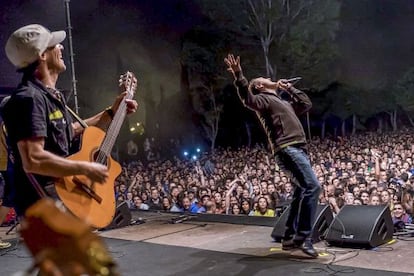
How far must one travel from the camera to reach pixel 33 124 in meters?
2.17

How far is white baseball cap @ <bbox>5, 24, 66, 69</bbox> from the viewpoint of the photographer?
217 cm

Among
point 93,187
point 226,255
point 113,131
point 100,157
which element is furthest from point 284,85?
point 93,187

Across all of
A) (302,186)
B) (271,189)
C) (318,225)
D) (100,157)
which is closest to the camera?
(100,157)

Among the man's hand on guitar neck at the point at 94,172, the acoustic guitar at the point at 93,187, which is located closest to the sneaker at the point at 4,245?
the acoustic guitar at the point at 93,187

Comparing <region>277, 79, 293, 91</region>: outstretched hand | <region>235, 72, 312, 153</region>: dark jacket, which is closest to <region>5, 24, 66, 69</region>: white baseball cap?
<region>235, 72, 312, 153</region>: dark jacket

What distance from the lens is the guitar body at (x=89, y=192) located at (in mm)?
2330

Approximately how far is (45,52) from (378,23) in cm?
3259

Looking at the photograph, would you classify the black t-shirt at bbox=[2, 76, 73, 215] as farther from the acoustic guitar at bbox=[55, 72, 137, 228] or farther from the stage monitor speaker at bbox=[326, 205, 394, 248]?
the stage monitor speaker at bbox=[326, 205, 394, 248]

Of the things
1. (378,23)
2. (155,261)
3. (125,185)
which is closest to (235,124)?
(378,23)

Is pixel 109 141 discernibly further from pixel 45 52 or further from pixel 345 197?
pixel 345 197

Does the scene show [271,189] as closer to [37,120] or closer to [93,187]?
[93,187]

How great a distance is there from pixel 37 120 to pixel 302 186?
2.52 m

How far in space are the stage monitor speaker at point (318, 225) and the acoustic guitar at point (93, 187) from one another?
2.47 meters

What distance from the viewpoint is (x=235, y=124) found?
1093 inches
